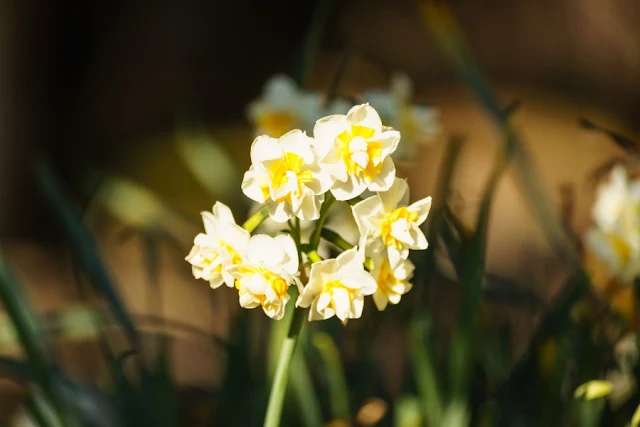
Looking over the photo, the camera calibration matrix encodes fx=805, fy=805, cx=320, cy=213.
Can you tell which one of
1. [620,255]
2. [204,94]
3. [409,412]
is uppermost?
[620,255]

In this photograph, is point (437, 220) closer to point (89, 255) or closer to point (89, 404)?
point (89, 255)

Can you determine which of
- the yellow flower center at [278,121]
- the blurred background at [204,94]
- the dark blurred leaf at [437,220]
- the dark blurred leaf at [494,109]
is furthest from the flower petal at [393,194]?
the blurred background at [204,94]

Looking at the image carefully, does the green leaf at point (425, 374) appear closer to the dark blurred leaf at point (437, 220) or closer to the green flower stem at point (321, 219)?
the dark blurred leaf at point (437, 220)

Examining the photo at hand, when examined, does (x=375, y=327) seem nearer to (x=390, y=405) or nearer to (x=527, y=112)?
(x=390, y=405)

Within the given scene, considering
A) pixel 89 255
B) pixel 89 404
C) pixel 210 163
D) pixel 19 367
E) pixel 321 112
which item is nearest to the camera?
pixel 19 367

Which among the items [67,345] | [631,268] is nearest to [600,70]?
[67,345]

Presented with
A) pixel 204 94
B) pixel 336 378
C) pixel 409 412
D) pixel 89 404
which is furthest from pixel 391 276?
pixel 204 94

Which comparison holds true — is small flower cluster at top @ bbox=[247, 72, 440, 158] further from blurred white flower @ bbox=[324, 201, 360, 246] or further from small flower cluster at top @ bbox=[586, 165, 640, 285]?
small flower cluster at top @ bbox=[586, 165, 640, 285]
